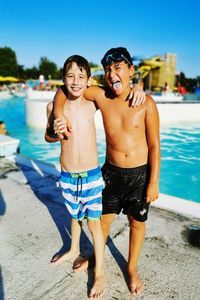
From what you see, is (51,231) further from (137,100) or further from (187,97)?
(187,97)

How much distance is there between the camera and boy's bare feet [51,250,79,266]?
2.44m

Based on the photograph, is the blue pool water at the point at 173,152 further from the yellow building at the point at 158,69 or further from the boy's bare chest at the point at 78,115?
the yellow building at the point at 158,69

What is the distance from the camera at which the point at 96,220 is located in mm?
2277

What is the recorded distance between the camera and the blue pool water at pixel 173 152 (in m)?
7.42

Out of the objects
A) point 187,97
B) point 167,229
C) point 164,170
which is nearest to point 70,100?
point 167,229

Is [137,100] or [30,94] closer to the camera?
[137,100]

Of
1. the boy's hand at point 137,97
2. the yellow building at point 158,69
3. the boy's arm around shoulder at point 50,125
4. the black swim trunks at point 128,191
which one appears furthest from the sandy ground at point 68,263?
the yellow building at point 158,69

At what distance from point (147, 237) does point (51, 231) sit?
1.03 metres

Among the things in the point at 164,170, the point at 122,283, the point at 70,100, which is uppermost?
the point at 70,100

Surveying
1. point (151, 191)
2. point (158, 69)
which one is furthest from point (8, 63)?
point (151, 191)

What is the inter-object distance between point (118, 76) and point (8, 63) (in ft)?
227

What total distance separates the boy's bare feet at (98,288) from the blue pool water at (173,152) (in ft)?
16.3

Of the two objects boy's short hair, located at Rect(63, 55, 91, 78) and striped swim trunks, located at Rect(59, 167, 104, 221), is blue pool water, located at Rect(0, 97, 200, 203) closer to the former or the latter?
striped swim trunks, located at Rect(59, 167, 104, 221)

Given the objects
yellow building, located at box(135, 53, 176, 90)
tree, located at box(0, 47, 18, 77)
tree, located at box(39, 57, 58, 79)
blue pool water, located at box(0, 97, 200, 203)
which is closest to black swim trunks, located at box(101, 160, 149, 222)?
blue pool water, located at box(0, 97, 200, 203)
